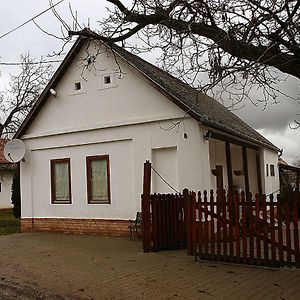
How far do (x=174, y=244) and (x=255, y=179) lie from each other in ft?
32.6

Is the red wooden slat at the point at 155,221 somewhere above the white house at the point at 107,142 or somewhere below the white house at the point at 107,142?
below

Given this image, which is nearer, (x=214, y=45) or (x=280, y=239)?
(x=214, y=45)


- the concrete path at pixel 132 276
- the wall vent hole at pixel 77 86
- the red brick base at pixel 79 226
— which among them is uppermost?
the wall vent hole at pixel 77 86

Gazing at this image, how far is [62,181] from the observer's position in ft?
53.1

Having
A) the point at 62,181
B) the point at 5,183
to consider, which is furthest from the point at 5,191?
the point at 62,181

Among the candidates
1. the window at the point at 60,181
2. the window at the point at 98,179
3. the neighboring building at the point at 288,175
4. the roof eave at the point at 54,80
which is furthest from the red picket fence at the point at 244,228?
the neighboring building at the point at 288,175

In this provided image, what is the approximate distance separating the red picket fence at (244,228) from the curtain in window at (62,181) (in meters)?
6.77

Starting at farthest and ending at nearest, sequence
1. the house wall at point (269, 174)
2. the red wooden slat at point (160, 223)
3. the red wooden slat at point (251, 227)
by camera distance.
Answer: the house wall at point (269, 174) → the red wooden slat at point (160, 223) → the red wooden slat at point (251, 227)

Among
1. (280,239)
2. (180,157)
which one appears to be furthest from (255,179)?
(280,239)

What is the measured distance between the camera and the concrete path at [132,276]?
7.28 m

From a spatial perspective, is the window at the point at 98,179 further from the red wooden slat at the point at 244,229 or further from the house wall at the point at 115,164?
the red wooden slat at the point at 244,229

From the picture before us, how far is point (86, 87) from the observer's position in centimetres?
1547

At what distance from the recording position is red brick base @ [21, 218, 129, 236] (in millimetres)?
14430

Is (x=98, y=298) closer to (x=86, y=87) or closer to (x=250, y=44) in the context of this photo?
(x=250, y=44)
